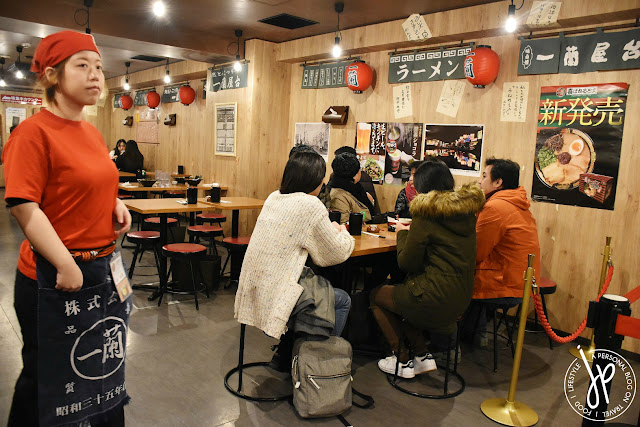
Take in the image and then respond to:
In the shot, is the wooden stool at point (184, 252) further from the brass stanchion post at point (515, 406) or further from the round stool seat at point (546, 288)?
the round stool seat at point (546, 288)

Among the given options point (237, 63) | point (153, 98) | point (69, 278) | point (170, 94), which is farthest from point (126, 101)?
point (69, 278)

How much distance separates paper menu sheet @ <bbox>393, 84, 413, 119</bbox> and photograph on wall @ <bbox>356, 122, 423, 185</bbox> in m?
0.12

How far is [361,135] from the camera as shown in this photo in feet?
18.8

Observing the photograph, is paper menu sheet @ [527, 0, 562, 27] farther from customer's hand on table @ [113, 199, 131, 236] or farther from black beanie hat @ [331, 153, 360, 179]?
customer's hand on table @ [113, 199, 131, 236]

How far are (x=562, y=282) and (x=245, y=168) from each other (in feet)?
13.9

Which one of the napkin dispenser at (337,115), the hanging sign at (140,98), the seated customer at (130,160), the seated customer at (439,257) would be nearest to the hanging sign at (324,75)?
the napkin dispenser at (337,115)

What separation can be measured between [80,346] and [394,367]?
212 centimetres

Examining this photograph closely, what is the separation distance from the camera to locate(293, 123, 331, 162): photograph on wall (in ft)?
20.3

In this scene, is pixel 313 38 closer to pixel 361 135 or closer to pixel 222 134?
pixel 361 135

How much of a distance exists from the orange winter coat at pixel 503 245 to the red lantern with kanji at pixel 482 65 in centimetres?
146

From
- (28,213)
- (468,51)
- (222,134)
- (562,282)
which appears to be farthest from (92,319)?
(222,134)

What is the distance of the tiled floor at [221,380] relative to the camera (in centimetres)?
262

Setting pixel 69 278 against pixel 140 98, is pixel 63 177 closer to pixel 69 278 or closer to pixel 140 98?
pixel 69 278

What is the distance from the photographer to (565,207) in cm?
408
